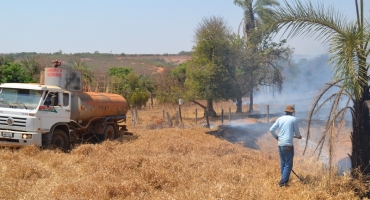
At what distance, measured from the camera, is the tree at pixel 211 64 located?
23344 mm

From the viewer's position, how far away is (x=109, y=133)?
17.9 metres

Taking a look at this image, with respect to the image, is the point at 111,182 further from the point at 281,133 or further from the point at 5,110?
the point at 5,110

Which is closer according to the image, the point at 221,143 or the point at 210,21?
the point at 221,143

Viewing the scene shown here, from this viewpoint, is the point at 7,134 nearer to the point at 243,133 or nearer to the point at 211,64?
the point at 243,133

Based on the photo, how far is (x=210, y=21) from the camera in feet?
81.0

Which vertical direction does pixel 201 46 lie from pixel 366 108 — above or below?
above

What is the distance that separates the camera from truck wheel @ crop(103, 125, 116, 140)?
57.0 ft

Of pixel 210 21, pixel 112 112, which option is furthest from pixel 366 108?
pixel 210 21

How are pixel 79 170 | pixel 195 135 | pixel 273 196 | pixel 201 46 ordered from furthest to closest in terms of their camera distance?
pixel 201 46 → pixel 195 135 → pixel 79 170 → pixel 273 196

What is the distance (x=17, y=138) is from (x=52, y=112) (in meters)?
1.58

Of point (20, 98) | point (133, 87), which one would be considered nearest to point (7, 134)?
point (20, 98)

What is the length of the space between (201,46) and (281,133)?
15.4 metres

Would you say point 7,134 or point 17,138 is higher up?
point 7,134

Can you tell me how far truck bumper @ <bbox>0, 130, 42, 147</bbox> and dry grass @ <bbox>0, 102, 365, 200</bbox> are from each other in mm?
319
